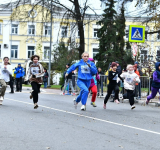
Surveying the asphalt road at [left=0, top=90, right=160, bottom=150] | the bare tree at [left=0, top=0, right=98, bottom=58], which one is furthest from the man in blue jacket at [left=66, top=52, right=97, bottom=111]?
the bare tree at [left=0, top=0, right=98, bottom=58]

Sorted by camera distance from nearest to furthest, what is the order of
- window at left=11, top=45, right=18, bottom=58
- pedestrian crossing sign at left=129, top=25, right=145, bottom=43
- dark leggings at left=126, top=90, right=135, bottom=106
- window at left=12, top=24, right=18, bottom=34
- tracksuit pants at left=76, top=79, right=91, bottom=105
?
tracksuit pants at left=76, top=79, right=91, bottom=105, dark leggings at left=126, top=90, right=135, bottom=106, pedestrian crossing sign at left=129, top=25, right=145, bottom=43, window at left=12, top=24, right=18, bottom=34, window at left=11, top=45, right=18, bottom=58

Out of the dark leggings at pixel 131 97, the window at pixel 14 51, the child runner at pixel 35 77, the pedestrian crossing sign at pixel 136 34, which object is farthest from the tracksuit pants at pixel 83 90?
the window at pixel 14 51

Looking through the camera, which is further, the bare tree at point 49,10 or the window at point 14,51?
the window at point 14,51

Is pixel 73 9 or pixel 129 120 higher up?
pixel 73 9

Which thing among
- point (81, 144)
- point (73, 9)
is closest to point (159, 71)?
point (81, 144)

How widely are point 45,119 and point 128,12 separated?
17.8 metres

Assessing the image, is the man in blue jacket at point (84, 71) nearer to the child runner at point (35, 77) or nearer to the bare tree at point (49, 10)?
the child runner at point (35, 77)

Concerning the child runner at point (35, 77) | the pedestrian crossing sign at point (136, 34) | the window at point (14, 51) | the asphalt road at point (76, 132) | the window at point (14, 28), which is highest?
the window at point (14, 28)

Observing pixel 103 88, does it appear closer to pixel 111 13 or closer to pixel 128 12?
pixel 128 12

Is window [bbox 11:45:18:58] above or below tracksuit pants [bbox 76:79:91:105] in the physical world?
above

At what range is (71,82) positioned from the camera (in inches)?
939

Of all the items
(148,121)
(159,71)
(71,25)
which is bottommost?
(148,121)

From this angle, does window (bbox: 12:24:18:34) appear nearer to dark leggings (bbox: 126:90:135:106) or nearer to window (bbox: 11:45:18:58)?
window (bbox: 11:45:18:58)

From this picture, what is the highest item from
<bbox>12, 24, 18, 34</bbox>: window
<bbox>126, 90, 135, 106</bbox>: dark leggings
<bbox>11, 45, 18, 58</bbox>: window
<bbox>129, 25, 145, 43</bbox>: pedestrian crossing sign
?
<bbox>12, 24, 18, 34</bbox>: window
